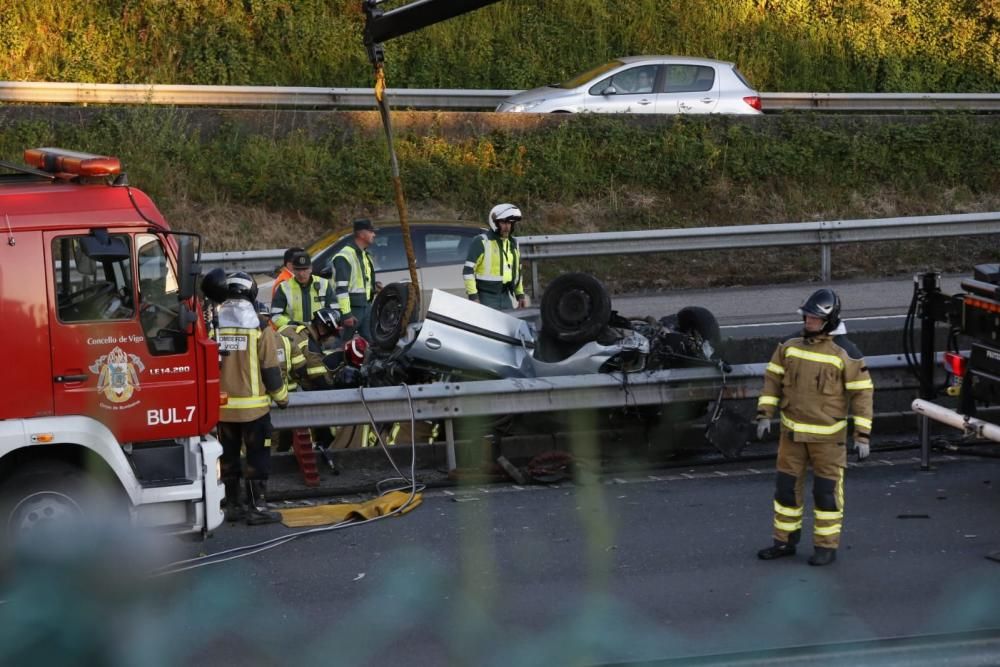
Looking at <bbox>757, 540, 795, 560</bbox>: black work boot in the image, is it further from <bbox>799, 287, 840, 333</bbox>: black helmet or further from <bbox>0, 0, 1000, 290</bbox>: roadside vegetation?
<bbox>0, 0, 1000, 290</bbox>: roadside vegetation

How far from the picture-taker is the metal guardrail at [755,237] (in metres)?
16.7

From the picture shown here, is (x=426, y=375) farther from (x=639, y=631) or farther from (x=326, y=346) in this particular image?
(x=639, y=631)

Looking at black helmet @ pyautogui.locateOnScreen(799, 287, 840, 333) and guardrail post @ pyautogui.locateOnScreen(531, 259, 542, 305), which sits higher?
black helmet @ pyautogui.locateOnScreen(799, 287, 840, 333)

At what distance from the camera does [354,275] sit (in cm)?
1244

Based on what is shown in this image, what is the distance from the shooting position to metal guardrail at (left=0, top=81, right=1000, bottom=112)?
20.0 meters

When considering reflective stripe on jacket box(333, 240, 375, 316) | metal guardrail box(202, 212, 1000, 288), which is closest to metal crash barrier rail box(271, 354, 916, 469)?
reflective stripe on jacket box(333, 240, 375, 316)

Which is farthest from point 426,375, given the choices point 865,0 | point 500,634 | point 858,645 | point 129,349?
point 865,0

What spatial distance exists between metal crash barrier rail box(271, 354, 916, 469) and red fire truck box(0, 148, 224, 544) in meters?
1.66

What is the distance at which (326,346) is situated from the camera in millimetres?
11742

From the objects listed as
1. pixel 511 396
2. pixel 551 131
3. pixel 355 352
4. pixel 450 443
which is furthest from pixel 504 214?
pixel 551 131

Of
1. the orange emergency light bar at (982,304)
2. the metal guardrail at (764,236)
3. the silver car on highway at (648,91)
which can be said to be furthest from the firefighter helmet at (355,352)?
the silver car on highway at (648,91)

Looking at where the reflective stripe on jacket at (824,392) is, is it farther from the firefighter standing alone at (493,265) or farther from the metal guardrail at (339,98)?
the metal guardrail at (339,98)

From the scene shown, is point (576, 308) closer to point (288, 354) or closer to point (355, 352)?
point (355, 352)

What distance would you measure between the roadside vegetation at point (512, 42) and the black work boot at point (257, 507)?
14.7 m
